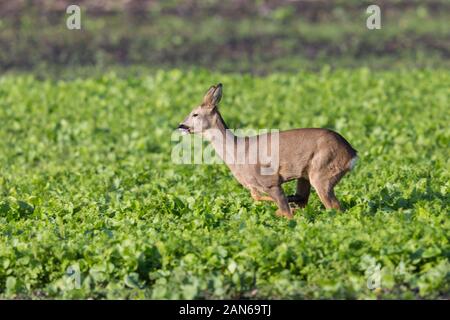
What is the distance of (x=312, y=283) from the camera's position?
800cm

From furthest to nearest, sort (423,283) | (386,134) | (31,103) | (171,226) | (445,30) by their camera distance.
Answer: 1. (445,30)
2. (31,103)
3. (386,134)
4. (171,226)
5. (423,283)

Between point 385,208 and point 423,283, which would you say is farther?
point 385,208

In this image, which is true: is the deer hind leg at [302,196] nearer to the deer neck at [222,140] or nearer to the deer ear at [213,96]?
the deer neck at [222,140]

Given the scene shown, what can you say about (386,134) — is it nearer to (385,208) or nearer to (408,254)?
(385,208)

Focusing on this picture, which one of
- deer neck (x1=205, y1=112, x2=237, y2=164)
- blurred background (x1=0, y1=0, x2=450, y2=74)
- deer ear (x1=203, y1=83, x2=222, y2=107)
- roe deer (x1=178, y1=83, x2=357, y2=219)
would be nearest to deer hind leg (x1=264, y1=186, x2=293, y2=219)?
roe deer (x1=178, y1=83, x2=357, y2=219)

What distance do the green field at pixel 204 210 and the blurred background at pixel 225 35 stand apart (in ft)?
15.2

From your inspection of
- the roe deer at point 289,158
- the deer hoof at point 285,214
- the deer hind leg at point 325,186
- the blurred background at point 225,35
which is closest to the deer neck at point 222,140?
the roe deer at point 289,158

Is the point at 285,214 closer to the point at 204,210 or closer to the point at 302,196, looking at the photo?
the point at 302,196

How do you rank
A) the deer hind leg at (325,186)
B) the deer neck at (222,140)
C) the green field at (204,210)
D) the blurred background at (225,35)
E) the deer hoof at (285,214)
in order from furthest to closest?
the blurred background at (225,35) < the deer neck at (222,140) < the deer hoof at (285,214) < the deer hind leg at (325,186) < the green field at (204,210)

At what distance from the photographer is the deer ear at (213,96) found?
32.3ft

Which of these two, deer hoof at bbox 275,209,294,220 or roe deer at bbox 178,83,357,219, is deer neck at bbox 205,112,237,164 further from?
deer hoof at bbox 275,209,294,220

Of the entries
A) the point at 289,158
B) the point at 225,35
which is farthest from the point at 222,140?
the point at 225,35

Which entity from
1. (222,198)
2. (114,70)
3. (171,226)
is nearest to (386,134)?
(222,198)

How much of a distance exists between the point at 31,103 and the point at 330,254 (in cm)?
976
